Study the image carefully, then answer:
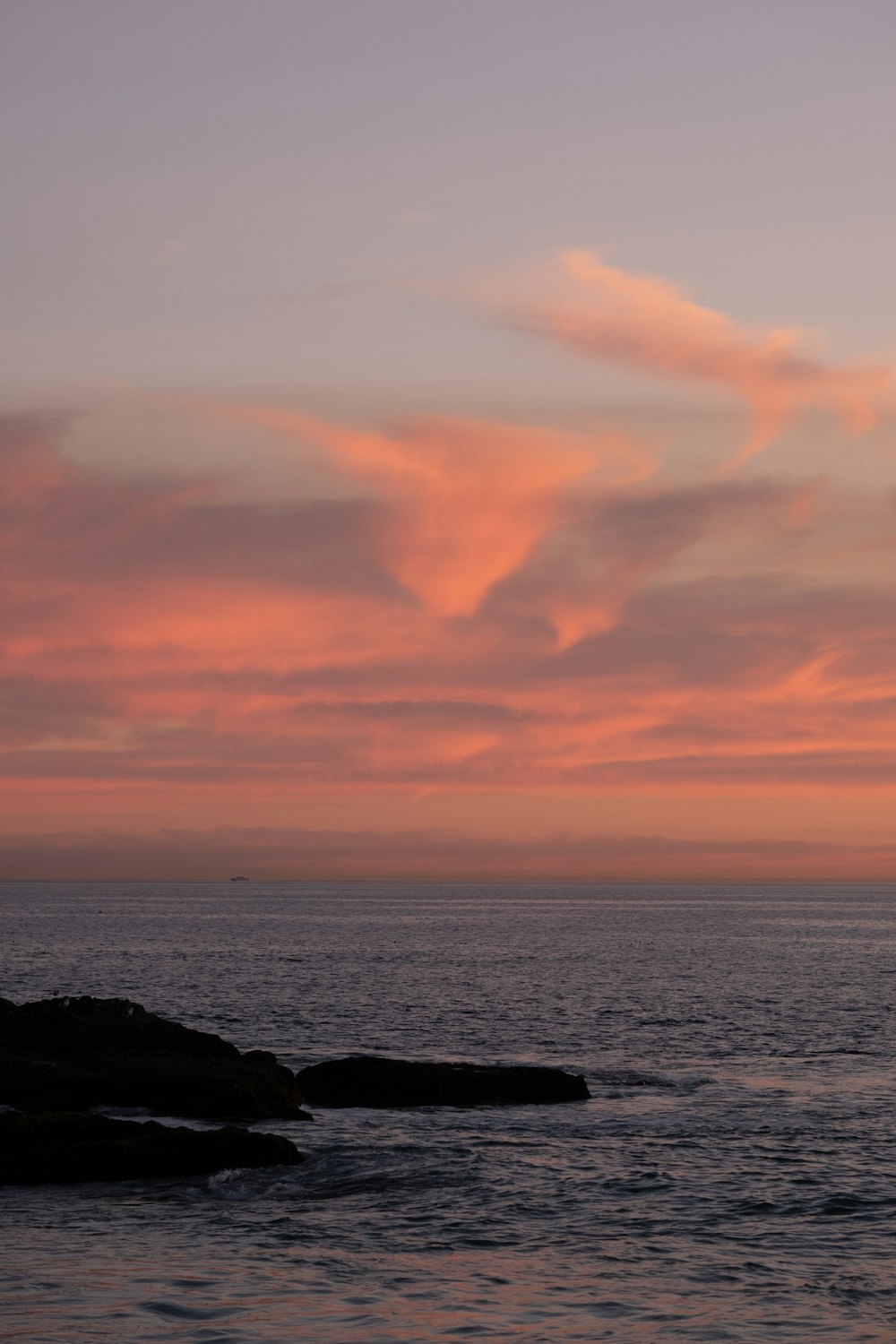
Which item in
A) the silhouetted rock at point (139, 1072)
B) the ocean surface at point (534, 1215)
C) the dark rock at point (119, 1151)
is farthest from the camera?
the silhouetted rock at point (139, 1072)

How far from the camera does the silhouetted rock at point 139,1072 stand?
3828 centimetres

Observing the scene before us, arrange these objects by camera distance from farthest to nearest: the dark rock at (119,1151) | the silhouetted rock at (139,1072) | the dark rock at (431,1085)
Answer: the dark rock at (431,1085) → the silhouetted rock at (139,1072) → the dark rock at (119,1151)

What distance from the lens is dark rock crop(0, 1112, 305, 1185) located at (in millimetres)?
30406

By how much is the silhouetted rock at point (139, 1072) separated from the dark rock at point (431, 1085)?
4.36ft

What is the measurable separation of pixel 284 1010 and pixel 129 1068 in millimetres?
28289

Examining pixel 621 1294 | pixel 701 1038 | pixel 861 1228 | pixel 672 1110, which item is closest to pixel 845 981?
pixel 701 1038

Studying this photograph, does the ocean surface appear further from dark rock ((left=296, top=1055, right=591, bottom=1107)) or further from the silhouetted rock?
the silhouetted rock

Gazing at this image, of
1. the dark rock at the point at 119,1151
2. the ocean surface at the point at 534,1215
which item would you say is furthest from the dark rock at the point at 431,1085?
the dark rock at the point at 119,1151

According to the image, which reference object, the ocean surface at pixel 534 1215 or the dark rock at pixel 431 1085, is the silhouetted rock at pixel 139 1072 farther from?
the ocean surface at pixel 534 1215

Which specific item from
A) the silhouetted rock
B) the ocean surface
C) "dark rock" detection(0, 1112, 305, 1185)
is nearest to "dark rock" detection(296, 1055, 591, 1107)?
the ocean surface

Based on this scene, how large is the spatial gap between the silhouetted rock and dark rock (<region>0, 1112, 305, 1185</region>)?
579cm

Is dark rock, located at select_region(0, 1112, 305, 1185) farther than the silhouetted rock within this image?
No

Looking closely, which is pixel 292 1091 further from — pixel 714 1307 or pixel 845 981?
pixel 845 981

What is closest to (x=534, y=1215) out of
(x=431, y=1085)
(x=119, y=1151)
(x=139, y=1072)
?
(x=119, y=1151)
